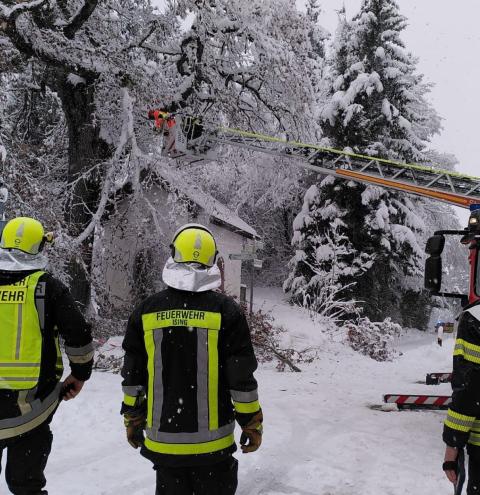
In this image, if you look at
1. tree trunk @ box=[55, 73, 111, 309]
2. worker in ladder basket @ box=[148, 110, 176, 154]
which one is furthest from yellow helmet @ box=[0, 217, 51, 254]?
worker in ladder basket @ box=[148, 110, 176, 154]

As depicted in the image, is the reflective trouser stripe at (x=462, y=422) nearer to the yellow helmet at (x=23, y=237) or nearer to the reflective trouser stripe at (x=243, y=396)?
the reflective trouser stripe at (x=243, y=396)

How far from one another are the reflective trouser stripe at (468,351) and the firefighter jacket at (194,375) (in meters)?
1.23

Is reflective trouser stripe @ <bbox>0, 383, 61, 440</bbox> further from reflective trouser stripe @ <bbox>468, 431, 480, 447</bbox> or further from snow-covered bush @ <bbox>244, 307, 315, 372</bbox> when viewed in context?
snow-covered bush @ <bbox>244, 307, 315, 372</bbox>

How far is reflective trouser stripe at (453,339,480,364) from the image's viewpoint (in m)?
3.06

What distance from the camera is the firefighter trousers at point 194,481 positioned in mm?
2830

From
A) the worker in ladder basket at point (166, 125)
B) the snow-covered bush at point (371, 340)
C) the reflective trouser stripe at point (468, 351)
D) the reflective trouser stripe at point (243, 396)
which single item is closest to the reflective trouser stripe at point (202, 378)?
the reflective trouser stripe at point (243, 396)

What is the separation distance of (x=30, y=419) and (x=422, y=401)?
208 inches

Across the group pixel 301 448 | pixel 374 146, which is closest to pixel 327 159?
pixel 301 448

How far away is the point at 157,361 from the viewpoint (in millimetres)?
2896

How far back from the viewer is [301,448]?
6.04 m

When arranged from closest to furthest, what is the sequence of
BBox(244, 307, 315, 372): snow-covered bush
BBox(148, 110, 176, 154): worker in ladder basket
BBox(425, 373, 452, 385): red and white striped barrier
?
BBox(425, 373, 452, 385): red and white striped barrier → BBox(148, 110, 176, 154): worker in ladder basket → BBox(244, 307, 315, 372): snow-covered bush

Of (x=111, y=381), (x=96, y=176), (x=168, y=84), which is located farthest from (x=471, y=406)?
(x=168, y=84)

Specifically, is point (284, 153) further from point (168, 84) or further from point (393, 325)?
point (393, 325)

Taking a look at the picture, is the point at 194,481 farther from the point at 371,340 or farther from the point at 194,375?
the point at 371,340
